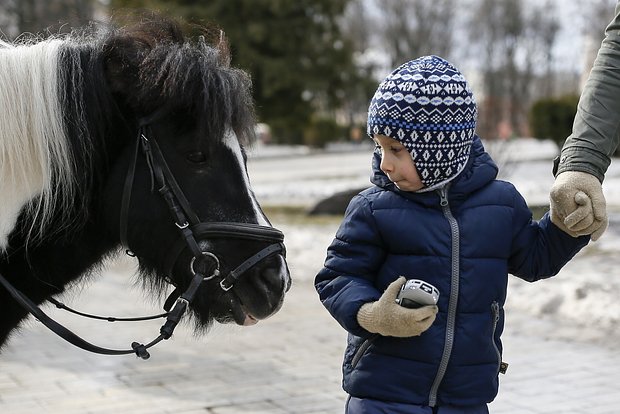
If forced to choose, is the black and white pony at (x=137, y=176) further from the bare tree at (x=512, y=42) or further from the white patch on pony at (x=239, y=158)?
the bare tree at (x=512, y=42)

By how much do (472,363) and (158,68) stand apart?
1277 millimetres

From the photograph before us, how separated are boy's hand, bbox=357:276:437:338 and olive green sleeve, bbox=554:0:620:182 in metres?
0.62

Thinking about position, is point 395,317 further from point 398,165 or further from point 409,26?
point 409,26

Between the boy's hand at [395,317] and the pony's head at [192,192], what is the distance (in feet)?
0.94

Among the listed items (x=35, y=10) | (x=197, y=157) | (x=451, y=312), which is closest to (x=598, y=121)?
(x=451, y=312)

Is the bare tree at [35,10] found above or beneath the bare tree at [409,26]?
above

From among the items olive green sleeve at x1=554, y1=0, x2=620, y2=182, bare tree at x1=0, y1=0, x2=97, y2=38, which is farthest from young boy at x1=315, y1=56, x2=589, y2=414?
bare tree at x1=0, y1=0, x2=97, y2=38

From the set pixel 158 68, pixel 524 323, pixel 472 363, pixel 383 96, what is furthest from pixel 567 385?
pixel 158 68

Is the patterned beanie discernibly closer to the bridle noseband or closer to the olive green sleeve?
the olive green sleeve

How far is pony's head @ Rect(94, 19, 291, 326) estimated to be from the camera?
228 centimetres

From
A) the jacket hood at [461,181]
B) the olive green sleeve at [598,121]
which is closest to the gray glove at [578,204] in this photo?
the olive green sleeve at [598,121]

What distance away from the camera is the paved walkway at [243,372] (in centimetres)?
434

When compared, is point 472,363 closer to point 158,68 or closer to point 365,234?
point 365,234

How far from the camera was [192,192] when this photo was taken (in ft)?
7.55
